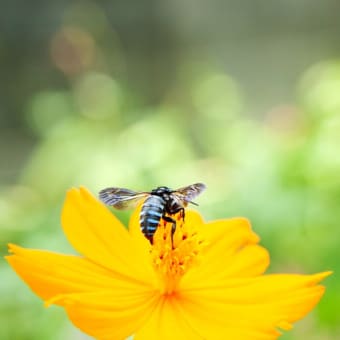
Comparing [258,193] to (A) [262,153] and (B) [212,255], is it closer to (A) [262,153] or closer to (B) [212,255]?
(A) [262,153]

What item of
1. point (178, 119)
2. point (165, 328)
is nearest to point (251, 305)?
point (165, 328)

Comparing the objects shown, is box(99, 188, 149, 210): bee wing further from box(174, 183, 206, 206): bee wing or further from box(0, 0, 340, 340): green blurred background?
box(0, 0, 340, 340): green blurred background

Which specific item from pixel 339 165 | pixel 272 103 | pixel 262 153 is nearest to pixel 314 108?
pixel 262 153

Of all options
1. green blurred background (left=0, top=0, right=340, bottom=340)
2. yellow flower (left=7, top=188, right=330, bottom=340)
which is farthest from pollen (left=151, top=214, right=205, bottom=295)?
green blurred background (left=0, top=0, right=340, bottom=340)

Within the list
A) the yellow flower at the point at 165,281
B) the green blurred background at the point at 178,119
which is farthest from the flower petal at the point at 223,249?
the green blurred background at the point at 178,119

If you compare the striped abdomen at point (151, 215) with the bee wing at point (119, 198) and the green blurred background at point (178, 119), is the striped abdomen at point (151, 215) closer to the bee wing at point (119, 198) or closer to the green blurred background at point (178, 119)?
the bee wing at point (119, 198)
